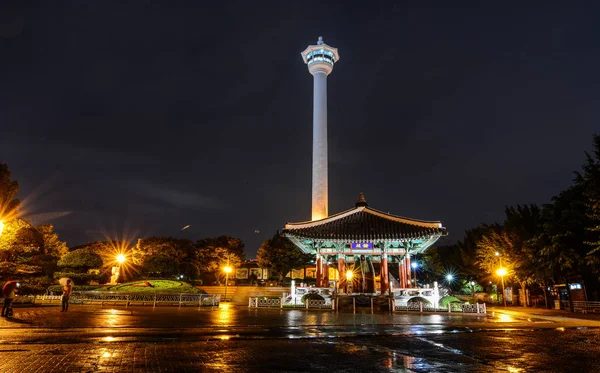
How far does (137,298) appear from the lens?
3003cm

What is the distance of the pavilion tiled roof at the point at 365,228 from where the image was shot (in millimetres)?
29328

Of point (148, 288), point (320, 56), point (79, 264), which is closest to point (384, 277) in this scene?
point (148, 288)

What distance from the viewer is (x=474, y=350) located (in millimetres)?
10594

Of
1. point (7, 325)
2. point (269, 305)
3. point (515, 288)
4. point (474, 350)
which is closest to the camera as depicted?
point (474, 350)

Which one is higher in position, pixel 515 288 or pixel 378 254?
pixel 378 254

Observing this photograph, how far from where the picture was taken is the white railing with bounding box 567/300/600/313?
2855 cm

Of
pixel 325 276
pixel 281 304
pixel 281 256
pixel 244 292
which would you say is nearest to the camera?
pixel 281 304

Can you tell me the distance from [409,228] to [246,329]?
61.5 ft

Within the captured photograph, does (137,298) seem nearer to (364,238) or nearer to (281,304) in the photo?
(281,304)

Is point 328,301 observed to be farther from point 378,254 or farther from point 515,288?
point 515,288

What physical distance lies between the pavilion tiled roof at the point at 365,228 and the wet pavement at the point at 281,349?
13926mm

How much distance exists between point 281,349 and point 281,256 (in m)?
50.6

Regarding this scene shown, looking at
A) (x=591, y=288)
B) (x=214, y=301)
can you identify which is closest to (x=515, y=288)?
(x=591, y=288)

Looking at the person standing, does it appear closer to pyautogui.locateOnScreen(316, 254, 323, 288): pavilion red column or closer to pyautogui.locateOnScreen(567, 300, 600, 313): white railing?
pyautogui.locateOnScreen(316, 254, 323, 288): pavilion red column
